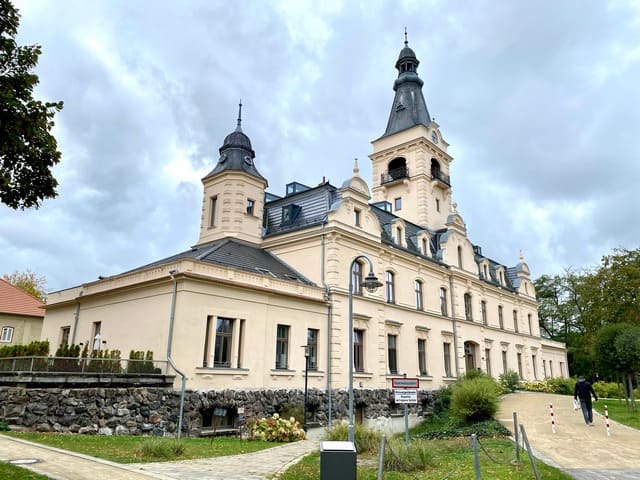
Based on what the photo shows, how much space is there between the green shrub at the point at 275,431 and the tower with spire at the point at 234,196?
12.6 m

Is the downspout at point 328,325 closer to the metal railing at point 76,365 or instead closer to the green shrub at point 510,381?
the metal railing at point 76,365

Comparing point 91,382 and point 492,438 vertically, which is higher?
point 91,382

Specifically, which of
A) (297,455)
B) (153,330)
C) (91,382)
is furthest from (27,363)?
(297,455)

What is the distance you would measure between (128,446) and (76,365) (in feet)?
13.6

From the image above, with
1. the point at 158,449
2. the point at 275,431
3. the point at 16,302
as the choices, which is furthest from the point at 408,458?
the point at 16,302

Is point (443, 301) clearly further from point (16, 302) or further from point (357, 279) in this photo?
point (16, 302)

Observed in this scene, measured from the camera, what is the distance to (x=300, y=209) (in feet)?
97.6

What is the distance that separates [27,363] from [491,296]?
116 ft

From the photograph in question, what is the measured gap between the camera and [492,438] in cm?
1775

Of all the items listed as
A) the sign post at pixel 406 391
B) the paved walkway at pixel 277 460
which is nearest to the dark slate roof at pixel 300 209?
the paved walkway at pixel 277 460

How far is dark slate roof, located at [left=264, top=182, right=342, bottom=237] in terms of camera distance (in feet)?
92.0

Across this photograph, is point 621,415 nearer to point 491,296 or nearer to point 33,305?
point 491,296

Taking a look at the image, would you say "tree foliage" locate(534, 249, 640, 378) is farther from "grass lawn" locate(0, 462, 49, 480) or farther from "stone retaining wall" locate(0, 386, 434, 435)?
"grass lawn" locate(0, 462, 49, 480)

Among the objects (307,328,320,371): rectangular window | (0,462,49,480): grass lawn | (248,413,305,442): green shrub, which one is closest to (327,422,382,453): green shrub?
(248,413,305,442): green shrub
